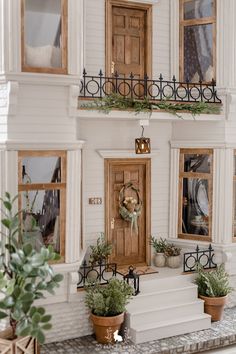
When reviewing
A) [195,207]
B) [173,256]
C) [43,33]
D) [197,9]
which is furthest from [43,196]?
[197,9]

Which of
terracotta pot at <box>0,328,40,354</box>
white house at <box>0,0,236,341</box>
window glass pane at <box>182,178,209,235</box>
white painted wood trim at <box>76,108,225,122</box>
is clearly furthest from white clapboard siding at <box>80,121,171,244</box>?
terracotta pot at <box>0,328,40,354</box>

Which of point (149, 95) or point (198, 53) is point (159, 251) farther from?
point (198, 53)

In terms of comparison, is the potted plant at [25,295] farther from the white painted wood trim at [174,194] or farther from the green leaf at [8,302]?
the white painted wood trim at [174,194]

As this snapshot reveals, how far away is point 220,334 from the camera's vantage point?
791 centimetres

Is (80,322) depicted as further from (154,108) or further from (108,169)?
(154,108)

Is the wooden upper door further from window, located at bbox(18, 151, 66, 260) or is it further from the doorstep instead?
the doorstep

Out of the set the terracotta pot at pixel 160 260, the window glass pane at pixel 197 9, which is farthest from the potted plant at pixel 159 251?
the window glass pane at pixel 197 9

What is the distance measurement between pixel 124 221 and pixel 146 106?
2.34 meters

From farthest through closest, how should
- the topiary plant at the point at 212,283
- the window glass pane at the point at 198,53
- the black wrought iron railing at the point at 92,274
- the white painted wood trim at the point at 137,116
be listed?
the window glass pane at the point at 198,53, the topiary plant at the point at 212,283, the black wrought iron railing at the point at 92,274, the white painted wood trim at the point at 137,116

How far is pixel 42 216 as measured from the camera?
24.9 feet

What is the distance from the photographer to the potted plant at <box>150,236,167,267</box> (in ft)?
30.7

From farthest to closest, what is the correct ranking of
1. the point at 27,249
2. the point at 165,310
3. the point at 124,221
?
Answer: the point at 124,221
the point at 165,310
the point at 27,249

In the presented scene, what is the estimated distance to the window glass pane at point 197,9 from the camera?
903cm

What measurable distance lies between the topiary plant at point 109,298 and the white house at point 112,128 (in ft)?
0.83
